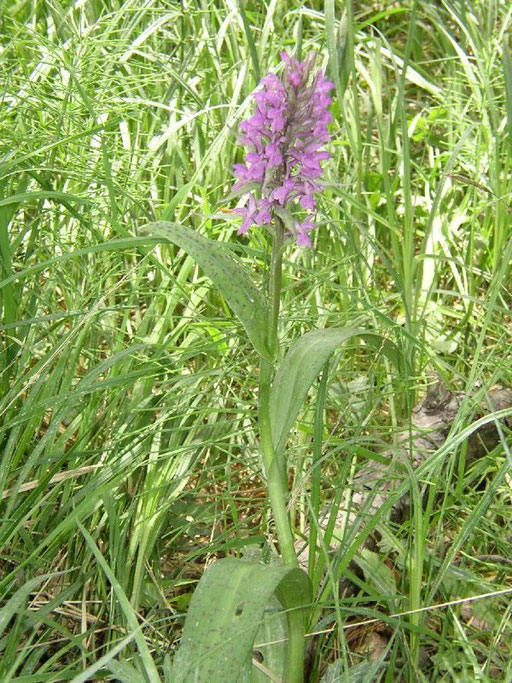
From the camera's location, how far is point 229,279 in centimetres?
138

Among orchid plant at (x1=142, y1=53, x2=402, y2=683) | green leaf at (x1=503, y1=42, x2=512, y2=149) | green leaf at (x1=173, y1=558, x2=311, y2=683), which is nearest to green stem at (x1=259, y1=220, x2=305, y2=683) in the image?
orchid plant at (x1=142, y1=53, x2=402, y2=683)

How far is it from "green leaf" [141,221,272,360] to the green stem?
2 centimetres

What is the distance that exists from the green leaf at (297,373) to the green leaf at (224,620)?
0.72 feet

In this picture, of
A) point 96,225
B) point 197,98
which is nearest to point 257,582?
point 96,225

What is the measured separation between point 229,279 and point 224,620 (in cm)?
51

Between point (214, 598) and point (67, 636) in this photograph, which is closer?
point (214, 598)

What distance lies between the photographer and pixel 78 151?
2166mm

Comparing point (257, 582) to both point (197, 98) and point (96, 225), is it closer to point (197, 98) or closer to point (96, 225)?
point (96, 225)

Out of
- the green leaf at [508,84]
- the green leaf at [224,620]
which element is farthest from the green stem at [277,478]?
the green leaf at [508,84]

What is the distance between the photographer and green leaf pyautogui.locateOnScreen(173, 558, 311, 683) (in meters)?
1.18

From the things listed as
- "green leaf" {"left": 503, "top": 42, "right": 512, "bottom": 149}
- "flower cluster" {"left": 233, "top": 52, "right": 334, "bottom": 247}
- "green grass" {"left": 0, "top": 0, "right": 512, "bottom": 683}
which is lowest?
"green grass" {"left": 0, "top": 0, "right": 512, "bottom": 683}

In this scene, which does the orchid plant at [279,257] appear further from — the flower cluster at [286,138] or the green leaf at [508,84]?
the green leaf at [508,84]

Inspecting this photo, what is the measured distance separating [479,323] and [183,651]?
52.0 inches

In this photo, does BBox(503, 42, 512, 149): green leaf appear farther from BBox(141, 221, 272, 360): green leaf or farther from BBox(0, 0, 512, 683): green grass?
BBox(141, 221, 272, 360): green leaf
